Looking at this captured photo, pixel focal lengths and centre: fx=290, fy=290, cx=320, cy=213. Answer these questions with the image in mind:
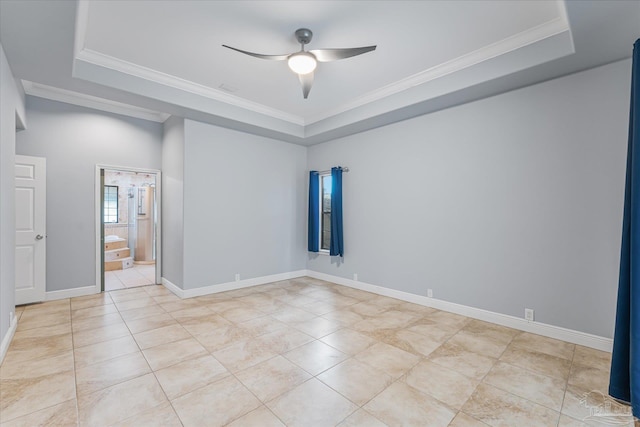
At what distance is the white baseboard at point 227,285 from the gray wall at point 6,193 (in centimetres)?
189

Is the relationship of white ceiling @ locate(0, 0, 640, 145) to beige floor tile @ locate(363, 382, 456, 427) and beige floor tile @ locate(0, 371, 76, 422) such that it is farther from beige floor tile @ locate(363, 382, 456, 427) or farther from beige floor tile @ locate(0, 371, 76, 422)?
beige floor tile @ locate(363, 382, 456, 427)

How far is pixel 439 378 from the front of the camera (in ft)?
7.83

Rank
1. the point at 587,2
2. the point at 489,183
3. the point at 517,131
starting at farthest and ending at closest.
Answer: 1. the point at 489,183
2. the point at 517,131
3. the point at 587,2

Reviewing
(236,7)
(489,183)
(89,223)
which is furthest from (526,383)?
(89,223)

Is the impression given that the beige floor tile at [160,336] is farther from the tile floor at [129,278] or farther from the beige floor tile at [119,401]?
the tile floor at [129,278]

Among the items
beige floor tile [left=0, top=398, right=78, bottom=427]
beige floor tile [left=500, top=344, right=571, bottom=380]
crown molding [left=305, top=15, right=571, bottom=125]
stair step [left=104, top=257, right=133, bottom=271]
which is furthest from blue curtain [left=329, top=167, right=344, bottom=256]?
stair step [left=104, top=257, right=133, bottom=271]

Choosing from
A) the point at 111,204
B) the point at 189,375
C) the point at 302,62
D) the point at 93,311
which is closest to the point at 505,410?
the point at 189,375

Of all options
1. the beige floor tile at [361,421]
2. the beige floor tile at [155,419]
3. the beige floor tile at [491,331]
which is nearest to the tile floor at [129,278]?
the beige floor tile at [155,419]

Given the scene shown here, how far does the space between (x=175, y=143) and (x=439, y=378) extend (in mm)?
4859

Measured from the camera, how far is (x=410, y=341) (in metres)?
3.06

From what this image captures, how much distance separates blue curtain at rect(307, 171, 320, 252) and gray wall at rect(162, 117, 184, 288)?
2.37 meters

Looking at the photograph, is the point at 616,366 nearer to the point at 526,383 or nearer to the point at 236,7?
the point at 526,383

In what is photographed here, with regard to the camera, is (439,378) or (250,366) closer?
(439,378)

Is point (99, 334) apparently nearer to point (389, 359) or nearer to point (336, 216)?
point (389, 359)
